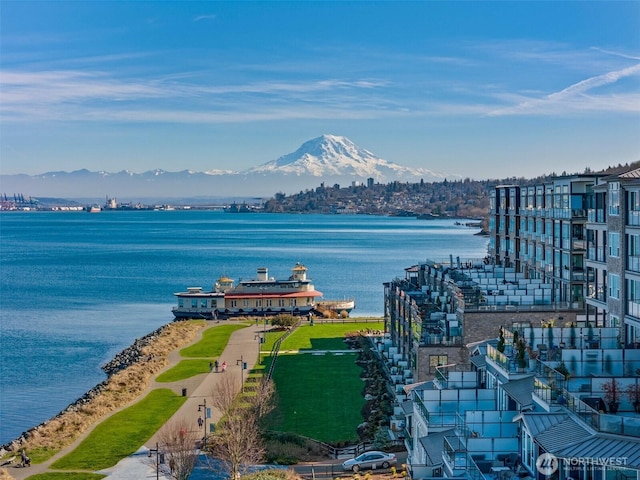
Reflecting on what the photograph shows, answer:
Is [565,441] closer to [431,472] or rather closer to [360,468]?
[431,472]

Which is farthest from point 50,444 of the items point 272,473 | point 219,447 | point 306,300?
point 306,300

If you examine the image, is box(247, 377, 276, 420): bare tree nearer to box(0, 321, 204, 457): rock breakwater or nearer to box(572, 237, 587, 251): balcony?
box(0, 321, 204, 457): rock breakwater

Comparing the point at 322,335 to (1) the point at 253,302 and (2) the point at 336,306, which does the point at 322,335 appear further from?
(1) the point at 253,302

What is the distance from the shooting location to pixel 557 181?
39.0 meters

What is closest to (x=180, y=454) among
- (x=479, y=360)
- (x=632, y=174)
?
(x=479, y=360)

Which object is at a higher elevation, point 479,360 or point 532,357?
point 532,357

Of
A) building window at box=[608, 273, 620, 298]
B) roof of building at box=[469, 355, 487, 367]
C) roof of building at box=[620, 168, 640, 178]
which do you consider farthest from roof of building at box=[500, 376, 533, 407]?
roof of building at box=[620, 168, 640, 178]

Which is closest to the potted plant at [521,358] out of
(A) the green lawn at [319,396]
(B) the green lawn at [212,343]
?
(A) the green lawn at [319,396]

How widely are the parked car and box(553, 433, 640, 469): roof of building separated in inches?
539

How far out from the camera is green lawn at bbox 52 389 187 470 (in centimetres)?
3106

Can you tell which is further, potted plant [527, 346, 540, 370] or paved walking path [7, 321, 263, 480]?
paved walking path [7, 321, 263, 480]

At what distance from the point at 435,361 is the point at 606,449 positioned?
17.1 metres

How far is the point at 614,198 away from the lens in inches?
973

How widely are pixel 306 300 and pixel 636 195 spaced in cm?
5758
